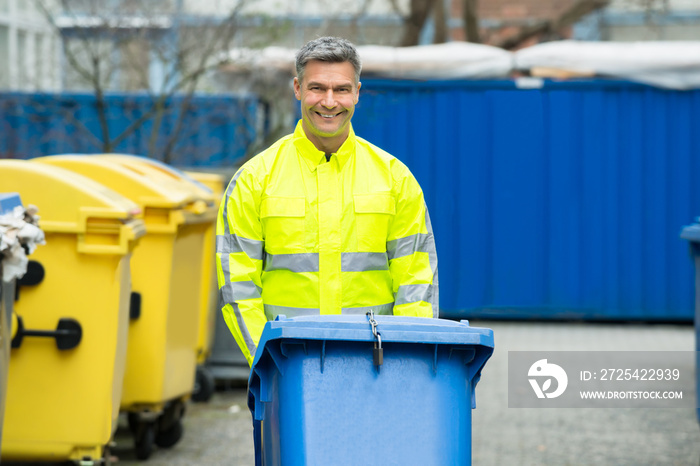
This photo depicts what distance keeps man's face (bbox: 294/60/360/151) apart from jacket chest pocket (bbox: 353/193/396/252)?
227mm

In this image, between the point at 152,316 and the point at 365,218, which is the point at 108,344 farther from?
the point at 365,218

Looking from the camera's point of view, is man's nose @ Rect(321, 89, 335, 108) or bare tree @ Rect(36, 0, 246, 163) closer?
man's nose @ Rect(321, 89, 335, 108)

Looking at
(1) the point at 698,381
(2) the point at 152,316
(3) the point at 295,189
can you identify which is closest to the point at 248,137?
(2) the point at 152,316

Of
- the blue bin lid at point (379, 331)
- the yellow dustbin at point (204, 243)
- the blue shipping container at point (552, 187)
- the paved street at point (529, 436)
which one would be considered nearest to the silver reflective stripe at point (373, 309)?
the blue bin lid at point (379, 331)

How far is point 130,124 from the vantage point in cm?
1205

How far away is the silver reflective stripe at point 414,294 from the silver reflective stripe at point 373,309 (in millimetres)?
60

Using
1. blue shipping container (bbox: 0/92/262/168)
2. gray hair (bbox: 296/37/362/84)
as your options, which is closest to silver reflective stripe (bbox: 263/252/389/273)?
gray hair (bbox: 296/37/362/84)

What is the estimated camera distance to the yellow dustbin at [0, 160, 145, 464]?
470 centimetres

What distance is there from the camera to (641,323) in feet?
34.8

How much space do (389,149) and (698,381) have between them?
213 inches

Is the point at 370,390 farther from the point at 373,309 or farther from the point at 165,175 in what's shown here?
the point at 165,175

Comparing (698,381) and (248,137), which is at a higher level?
(248,137)

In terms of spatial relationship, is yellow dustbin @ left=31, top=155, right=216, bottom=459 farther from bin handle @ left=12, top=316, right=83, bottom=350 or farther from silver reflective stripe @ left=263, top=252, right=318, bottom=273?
silver reflective stripe @ left=263, top=252, right=318, bottom=273

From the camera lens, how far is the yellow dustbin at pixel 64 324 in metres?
4.70
